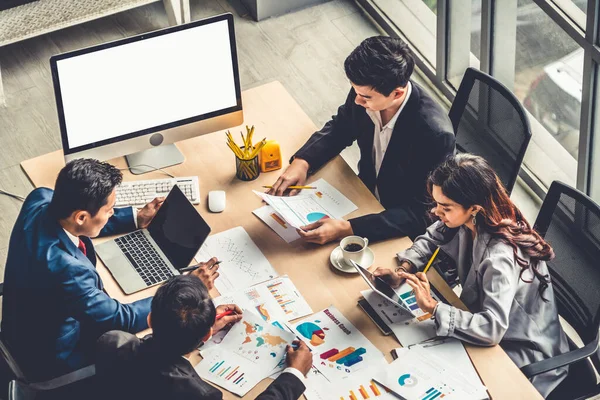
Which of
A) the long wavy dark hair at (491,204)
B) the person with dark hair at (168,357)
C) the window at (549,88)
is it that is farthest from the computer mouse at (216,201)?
the window at (549,88)

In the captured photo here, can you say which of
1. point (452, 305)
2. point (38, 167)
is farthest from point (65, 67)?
point (452, 305)

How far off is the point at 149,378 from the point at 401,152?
54.8 inches

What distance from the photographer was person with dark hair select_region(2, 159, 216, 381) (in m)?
2.79

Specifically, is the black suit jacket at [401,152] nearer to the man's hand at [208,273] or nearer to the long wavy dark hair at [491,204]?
the long wavy dark hair at [491,204]

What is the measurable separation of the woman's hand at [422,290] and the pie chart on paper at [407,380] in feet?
0.81

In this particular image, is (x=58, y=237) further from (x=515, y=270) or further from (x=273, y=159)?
(x=515, y=270)

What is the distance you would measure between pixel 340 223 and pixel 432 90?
2292mm

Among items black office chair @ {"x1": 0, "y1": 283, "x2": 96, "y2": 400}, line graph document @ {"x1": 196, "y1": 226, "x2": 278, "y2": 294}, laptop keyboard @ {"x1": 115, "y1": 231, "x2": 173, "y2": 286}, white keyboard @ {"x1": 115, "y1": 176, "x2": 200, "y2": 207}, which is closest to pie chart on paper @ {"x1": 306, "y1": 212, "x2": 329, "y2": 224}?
line graph document @ {"x1": 196, "y1": 226, "x2": 278, "y2": 294}

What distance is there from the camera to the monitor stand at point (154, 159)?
11.3ft

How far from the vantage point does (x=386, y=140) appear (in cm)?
345

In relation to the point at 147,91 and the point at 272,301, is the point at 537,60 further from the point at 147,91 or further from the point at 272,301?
the point at 272,301

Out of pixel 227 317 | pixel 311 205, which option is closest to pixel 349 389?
pixel 227 317

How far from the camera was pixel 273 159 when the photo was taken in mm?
3455

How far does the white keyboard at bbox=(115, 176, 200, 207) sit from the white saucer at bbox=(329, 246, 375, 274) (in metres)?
0.59
